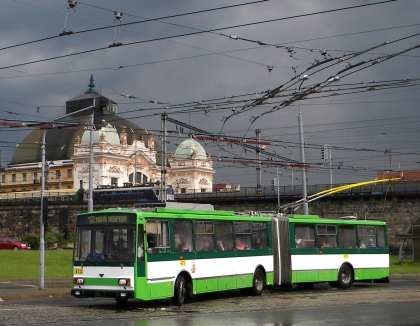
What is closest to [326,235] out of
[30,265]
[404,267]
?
[30,265]

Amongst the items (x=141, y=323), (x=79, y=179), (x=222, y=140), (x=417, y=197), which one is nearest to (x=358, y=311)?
(x=141, y=323)

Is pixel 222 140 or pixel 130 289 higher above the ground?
pixel 222 140

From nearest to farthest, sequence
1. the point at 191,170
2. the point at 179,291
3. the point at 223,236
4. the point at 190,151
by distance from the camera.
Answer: the point at 179,291 < the point at 223,236 < the point at 191,170 < the point at 190,151

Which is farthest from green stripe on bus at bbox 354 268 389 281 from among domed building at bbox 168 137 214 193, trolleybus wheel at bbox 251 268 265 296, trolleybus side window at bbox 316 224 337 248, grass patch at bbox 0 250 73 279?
domed building at bbox 168 137 214 193

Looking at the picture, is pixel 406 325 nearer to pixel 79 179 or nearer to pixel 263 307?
pixel 263 307

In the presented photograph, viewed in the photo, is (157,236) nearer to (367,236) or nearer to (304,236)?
(304,236)

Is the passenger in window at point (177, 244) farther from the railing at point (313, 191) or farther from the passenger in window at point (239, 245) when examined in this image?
the railing at point (313, 191)

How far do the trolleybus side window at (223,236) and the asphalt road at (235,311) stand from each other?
149 cm

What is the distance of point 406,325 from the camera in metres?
14.7

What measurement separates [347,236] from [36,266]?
1583 centimetres

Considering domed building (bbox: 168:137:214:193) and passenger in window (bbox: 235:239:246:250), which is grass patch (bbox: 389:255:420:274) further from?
domed building (bbox: 168:137:214:193)

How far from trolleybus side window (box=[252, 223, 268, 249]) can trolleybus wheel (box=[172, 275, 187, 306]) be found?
398 cm

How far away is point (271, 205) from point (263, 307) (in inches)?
1994

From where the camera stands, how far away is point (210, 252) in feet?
69.2
